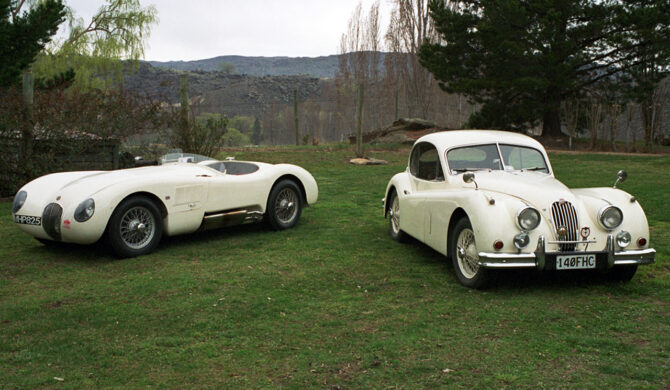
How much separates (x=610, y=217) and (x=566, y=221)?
1.28ft

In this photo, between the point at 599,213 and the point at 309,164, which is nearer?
the point at 599,213

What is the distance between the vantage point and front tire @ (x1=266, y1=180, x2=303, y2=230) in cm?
798

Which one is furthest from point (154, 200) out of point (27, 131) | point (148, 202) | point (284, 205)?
point (27, 131)

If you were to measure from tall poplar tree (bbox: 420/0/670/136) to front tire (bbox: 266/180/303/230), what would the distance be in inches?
571

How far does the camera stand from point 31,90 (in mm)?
10664

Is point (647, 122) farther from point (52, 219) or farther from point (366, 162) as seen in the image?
point (52, 219)

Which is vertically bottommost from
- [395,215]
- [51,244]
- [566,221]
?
[51,244]

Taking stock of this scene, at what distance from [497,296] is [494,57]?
59.9 feet

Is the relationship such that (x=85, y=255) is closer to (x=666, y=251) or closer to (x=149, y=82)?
(x=666, y=251)

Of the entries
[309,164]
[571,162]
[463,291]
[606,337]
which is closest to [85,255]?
[463,291]

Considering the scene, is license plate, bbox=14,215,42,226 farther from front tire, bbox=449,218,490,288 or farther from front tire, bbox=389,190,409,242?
front tire, bbox=449,218,490,288

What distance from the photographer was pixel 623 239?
16.8 feet

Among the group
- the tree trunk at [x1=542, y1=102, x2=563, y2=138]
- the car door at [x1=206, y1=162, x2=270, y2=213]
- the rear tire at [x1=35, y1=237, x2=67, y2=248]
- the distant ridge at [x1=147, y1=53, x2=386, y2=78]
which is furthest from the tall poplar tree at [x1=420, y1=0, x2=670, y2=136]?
the distant ridge at [x1=147, y1=53, x2=386, y2=78]

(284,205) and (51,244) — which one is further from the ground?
(284,205)
